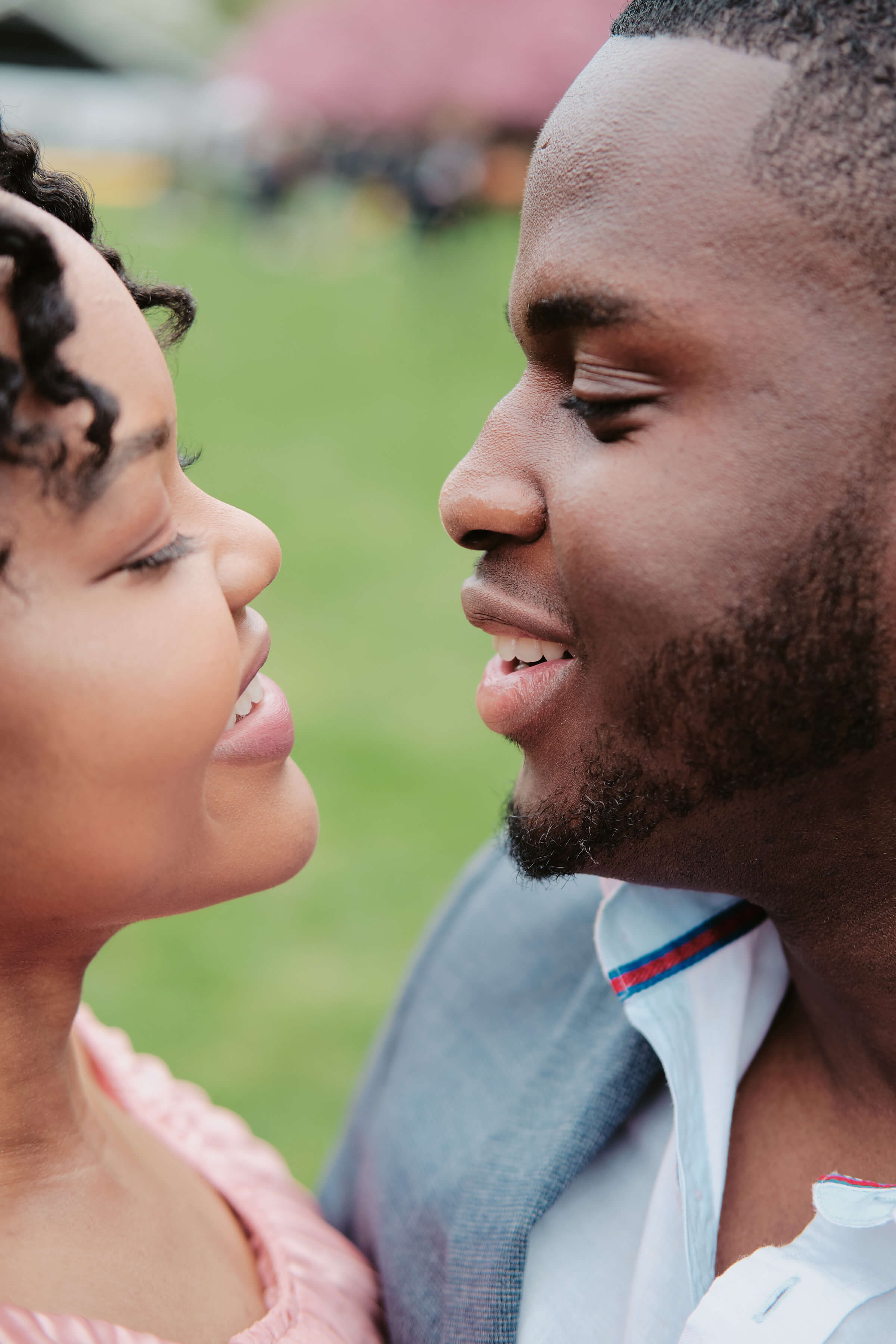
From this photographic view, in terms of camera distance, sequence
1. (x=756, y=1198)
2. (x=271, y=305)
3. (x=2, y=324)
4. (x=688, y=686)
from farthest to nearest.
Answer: (x=271, y=305), (x=756, y=1198), (x=688, y=686), (x=2, y=324)

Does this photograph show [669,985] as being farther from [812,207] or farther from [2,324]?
[2,324]

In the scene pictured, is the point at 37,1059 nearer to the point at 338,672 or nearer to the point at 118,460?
the point at 118,460

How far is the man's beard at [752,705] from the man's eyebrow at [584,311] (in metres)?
0.39

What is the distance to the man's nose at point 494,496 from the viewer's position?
6.45 feet

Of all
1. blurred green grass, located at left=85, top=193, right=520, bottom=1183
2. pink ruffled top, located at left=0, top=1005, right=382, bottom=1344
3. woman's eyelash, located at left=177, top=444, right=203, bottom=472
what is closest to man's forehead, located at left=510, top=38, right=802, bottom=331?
woman's eyelash, located at left=177, top=444, right=203, bottom=472

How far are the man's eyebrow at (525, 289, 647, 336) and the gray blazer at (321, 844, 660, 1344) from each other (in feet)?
3.05

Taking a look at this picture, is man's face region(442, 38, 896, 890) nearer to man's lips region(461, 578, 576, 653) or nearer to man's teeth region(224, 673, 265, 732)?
man's lips region(461, 578, 576, 653)

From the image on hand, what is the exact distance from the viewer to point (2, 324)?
1.59m

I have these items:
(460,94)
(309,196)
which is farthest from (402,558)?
(460,94)

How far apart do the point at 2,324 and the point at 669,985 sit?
1449 millimetres

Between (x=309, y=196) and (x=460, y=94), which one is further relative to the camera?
(x=460, y=94)

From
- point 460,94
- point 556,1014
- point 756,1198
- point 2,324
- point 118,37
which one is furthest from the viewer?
point 118,37

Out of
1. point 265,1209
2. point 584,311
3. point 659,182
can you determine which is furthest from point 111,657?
point 265,1209

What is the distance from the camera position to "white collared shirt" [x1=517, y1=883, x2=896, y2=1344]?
1.76 metres
